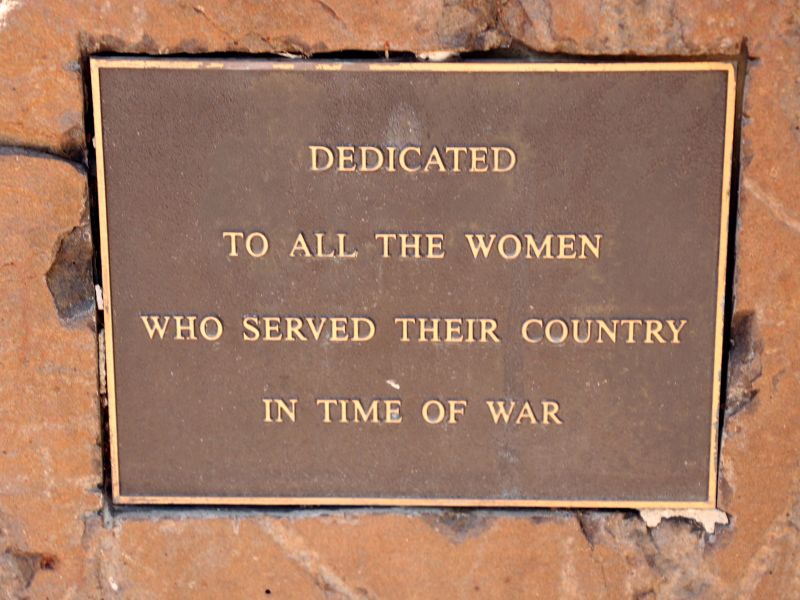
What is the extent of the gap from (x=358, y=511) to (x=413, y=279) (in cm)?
71

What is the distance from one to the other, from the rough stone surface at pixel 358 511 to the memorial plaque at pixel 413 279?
67 mm

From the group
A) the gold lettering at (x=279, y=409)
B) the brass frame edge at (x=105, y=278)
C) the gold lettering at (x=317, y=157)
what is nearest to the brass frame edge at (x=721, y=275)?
the gold lettering at (x=317, y=157)

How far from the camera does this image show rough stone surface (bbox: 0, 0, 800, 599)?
2.29 metres

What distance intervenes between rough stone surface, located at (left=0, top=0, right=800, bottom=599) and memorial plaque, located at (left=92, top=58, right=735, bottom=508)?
0.07 meters

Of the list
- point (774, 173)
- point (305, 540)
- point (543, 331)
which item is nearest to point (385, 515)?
point (305, 540)

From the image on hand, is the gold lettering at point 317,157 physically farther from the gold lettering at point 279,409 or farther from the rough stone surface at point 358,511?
the gold lettering at point 279,409

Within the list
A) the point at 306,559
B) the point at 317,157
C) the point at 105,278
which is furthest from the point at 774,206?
the point at 105,278

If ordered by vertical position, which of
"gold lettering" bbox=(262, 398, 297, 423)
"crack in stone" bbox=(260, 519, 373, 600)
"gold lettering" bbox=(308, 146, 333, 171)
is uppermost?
"gold lettering" bbox=(308, 146, 333, 171)

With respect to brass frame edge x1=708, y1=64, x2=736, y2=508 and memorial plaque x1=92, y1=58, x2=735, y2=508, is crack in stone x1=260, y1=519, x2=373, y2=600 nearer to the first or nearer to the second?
memorial plaque x1=92, y1=58, x2=735, y2=508

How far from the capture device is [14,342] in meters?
2.45

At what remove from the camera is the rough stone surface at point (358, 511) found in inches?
90.1

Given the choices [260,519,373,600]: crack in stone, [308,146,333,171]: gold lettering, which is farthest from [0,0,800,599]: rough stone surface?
[308,146,333,171]: gold lettering

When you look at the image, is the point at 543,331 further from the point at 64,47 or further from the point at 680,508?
the point at 64,47

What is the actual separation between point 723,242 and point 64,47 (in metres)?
1.84
